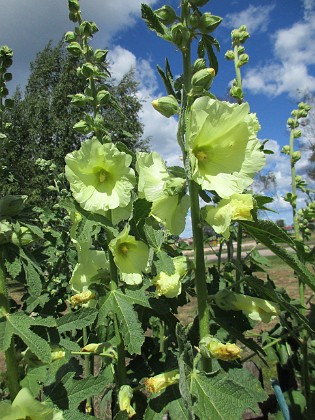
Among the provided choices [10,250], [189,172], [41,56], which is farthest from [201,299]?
[41,56]

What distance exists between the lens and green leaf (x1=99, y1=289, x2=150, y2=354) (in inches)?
69.8

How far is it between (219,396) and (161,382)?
12.7 inches

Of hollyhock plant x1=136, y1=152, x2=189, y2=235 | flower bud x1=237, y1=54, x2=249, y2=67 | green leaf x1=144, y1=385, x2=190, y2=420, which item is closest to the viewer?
hollyhock plant x1=136, y1=152, x2=189, y2=235

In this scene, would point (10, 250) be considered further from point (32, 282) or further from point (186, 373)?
point (186, 373)

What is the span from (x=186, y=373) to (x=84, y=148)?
3.58ft

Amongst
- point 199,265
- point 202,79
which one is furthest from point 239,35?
point 199,265

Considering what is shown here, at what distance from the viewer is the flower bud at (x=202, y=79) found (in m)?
1.54

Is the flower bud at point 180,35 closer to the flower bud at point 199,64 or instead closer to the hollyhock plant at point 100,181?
the flower bud at point 199,64

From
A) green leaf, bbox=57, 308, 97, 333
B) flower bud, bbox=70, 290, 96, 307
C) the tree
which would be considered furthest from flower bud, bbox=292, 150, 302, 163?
the tree

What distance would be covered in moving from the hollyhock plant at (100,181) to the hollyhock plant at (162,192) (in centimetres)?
33

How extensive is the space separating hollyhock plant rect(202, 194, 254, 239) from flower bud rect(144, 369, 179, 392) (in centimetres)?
64

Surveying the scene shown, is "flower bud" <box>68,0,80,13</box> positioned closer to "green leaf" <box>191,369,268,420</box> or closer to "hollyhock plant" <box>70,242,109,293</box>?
"hollyhock plant" <box>70,242,109,293</box>

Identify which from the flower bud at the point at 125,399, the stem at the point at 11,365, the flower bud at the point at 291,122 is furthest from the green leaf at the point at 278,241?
the flower bud at the point at 291,122

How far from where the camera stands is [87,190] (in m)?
1.96
